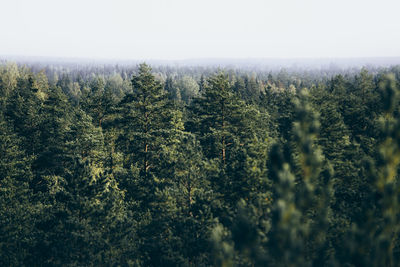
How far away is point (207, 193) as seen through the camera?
20828 mm

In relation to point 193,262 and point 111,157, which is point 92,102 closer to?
point 111,157

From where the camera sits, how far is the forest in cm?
1000

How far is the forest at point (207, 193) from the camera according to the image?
1000 centimetres

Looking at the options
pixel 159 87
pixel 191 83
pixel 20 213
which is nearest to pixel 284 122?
pixel 159 87

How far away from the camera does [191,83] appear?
146 m

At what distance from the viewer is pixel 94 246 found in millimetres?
20047

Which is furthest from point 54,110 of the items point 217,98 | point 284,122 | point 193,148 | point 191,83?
point 191,83

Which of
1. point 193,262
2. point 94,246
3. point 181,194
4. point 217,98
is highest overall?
point 217,98

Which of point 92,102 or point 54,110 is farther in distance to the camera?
point 54,110

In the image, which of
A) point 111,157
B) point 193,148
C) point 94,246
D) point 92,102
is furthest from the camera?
point 92,102

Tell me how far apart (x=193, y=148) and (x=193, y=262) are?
26.3 ft

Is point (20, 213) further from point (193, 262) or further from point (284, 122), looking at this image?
point (284, 122)

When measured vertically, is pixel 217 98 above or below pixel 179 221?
above

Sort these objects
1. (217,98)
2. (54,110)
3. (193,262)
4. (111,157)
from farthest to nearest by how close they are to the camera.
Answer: (54,110), (217,98), (111,157), (193,262)
